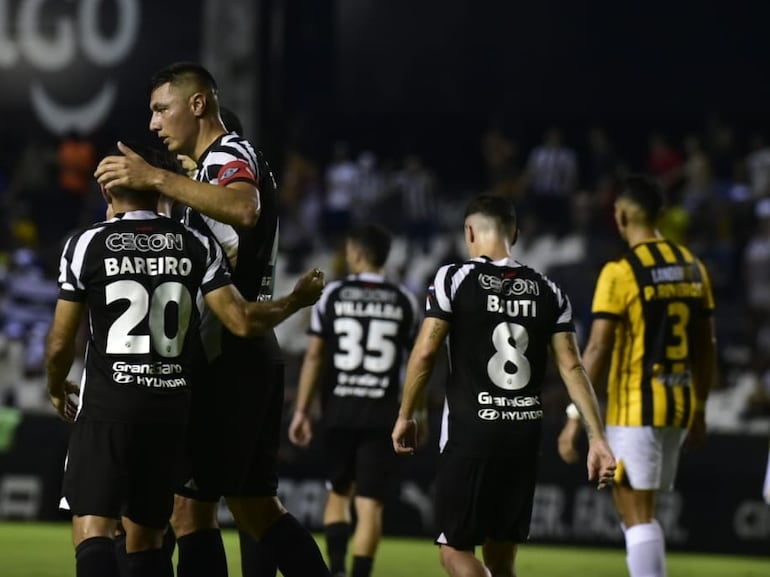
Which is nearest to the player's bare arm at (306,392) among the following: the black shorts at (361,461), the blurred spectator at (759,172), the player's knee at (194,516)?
the black shorts at (361,461)

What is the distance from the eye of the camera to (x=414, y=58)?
26031 mm

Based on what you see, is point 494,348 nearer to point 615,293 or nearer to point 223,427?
point 223,427

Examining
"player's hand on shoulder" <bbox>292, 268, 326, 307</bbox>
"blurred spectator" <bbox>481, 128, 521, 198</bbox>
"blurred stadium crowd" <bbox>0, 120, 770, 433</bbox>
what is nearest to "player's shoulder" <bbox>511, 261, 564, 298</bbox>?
"player's hand on shoulder" <bbox>292, 268, 326, 307</bbox>

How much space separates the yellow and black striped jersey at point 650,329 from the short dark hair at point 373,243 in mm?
1921

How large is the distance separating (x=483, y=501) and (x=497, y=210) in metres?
1.22

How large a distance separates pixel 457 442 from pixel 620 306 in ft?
5.32

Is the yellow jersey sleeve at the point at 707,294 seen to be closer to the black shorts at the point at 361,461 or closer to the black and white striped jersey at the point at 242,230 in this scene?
the black shorts at the point at 361,461

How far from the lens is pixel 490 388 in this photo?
645cm

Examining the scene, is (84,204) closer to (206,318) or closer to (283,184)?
(283,184)

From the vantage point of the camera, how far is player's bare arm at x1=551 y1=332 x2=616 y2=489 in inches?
241

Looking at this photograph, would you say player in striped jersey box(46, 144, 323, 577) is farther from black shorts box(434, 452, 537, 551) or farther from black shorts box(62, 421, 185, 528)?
black shorts box(434, 452, 537, 551)

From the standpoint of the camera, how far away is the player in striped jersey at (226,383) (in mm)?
5926

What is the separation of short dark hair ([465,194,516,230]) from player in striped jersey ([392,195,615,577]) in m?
0.18

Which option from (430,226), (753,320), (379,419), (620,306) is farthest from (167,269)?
(430,226)
